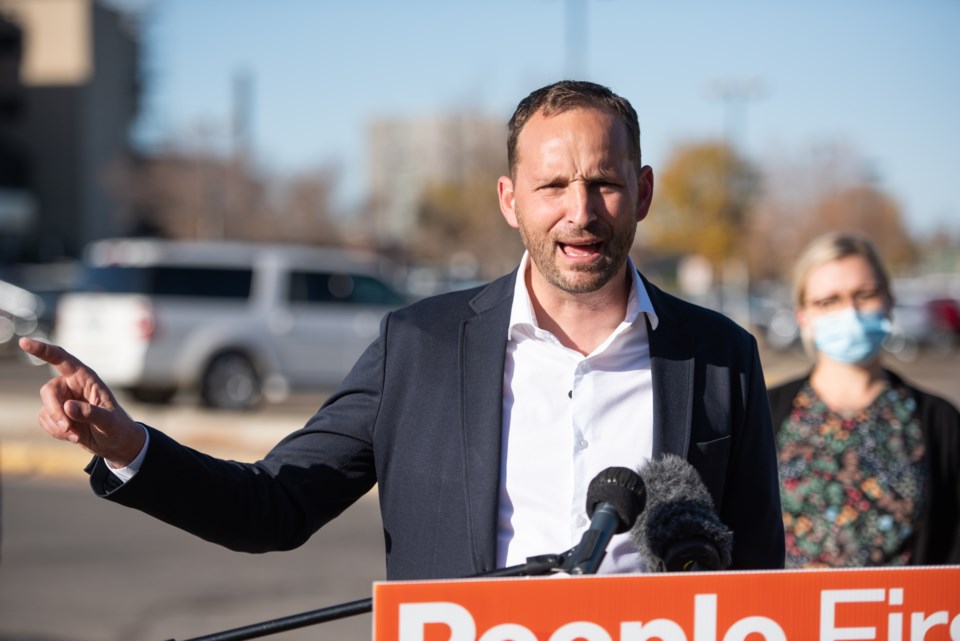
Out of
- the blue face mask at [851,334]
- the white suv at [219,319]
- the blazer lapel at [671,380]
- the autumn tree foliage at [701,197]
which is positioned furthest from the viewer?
the autumn tree foliage at [701,197]

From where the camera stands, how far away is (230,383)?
590 inches

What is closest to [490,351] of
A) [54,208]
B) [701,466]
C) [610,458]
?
[610,458]

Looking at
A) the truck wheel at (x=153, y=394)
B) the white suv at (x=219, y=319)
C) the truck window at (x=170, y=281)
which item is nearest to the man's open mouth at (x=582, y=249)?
the white suv at (x=219, y=319)

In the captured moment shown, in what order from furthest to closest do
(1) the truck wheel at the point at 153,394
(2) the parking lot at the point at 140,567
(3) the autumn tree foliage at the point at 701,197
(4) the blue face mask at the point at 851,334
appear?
(3) the autumn tree foliage at the point at 701,197, (1) the truck wheel at the point at 153,394, (2) the parking lot at the point at 140,567, (4) the blue face mask at the point at 851,334

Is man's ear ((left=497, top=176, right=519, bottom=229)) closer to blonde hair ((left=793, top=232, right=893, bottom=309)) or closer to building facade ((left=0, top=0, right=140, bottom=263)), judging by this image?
blonde hair ((left=793, top=232, right=893, bottom=309))

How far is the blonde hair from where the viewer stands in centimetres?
365

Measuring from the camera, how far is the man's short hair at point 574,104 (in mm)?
2275

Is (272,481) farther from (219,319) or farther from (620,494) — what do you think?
(219,319)

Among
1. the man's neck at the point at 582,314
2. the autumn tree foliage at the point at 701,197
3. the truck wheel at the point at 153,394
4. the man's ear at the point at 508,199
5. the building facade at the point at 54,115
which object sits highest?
the building facade at the point at 54,115

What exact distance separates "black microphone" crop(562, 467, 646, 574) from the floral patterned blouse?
1685 mm

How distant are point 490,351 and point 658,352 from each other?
0.37 meters

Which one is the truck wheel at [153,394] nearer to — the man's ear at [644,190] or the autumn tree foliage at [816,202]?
the man's ear at [644,190]

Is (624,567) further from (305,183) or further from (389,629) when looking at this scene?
(305,183)

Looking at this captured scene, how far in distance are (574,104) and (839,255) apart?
5.64 ft
